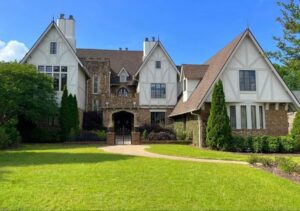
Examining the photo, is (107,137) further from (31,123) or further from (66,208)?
(66,208)

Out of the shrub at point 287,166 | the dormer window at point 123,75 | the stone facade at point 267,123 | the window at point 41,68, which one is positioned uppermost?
the dormer window at point 123,75

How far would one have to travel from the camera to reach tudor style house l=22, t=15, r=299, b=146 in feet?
76.6

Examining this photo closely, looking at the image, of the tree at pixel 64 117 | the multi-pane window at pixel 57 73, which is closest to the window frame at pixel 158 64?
the multi-pane window at pixel 57 73

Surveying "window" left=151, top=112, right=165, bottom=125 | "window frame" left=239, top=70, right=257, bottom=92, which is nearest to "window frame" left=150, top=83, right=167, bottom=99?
"window" left=151, top=112, right=165, bottom=125

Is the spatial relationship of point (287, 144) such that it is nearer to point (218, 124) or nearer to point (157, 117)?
point (218, 124)

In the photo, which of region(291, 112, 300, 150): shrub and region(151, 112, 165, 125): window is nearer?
region(291, 112, 300, 150): shrub

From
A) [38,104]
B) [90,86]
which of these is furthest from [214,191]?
[90,86]

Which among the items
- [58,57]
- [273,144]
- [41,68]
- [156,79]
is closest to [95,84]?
[58,57]

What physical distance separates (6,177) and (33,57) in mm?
22609

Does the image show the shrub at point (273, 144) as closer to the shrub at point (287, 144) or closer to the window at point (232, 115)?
the shrub at point (287, 144)

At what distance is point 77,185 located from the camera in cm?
839

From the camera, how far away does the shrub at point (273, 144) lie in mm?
20578

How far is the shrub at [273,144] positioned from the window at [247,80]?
187 inches

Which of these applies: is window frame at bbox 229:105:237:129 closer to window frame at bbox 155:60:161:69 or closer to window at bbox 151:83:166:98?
window at bbox 151:83:166:98
